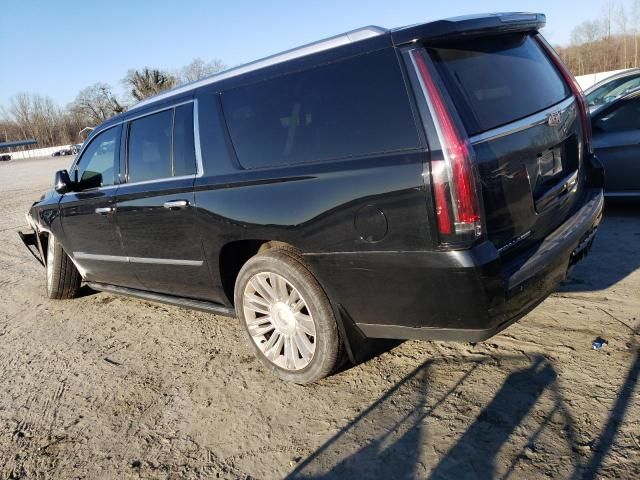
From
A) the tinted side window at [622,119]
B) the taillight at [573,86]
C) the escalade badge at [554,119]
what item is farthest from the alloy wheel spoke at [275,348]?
the tinted side window at [622,119]

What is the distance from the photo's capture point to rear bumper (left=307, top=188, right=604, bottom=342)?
2379 mm

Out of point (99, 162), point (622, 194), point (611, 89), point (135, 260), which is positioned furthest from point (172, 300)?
point (611, 89)

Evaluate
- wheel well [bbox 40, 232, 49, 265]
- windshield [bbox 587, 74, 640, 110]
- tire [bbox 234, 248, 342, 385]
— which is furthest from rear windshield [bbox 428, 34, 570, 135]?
windshield [bbox 587, 74, 640, 110]

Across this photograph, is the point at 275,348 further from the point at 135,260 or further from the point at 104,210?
the point at 104,210

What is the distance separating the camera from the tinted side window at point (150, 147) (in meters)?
3.78

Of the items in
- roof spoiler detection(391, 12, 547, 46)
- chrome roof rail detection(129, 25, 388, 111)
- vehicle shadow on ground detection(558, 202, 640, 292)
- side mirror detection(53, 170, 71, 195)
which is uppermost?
chrome roof rail detection(129, 25, 388, 111)

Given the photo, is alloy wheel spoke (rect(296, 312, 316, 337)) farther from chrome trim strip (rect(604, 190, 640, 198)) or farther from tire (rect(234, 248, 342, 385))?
chrome trim strip (rect(604, 190, 640, 198))

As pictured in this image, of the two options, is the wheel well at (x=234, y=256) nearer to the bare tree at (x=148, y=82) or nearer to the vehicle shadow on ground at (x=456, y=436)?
the vehicle shadow on ground at (x=456, y=436)

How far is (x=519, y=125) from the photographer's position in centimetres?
267

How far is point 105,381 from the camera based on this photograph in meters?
3.58

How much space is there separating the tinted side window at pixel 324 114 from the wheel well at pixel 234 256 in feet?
1.60

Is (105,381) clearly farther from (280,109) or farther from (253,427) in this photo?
(280,109)

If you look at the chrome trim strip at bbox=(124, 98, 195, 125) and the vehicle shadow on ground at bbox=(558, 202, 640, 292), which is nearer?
the chrome trim strip at bbox=(124, 98, 195, 125)

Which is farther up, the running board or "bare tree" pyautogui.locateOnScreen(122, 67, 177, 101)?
"bare tree" pyautogui.locateOnScreen(122, 67, 177, 101)
